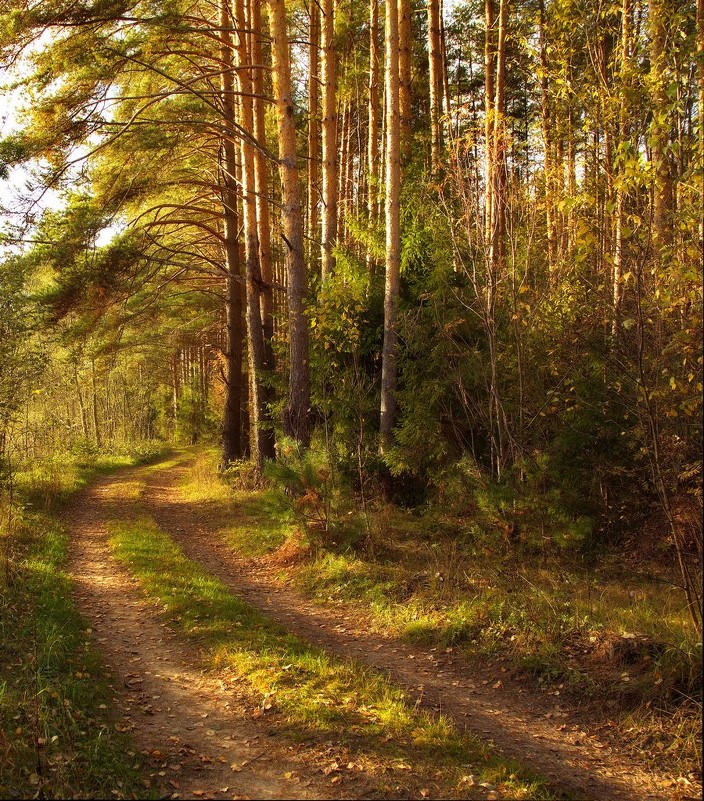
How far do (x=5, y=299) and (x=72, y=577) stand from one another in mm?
4307

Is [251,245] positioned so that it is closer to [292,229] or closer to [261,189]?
[261,189]

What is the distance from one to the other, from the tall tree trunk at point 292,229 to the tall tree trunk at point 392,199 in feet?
5.97

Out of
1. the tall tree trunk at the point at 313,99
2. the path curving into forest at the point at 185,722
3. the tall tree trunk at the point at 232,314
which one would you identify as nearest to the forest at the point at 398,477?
the path curving into forest at the point at 185,722

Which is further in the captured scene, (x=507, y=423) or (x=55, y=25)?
(x=55, y=25)

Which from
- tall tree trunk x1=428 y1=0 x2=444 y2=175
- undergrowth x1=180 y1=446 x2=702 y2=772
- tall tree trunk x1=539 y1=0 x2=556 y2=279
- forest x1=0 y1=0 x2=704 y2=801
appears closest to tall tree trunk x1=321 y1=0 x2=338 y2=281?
forest x1=0 y1=0 x2=704 y2=801

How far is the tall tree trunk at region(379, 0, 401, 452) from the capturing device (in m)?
10.3

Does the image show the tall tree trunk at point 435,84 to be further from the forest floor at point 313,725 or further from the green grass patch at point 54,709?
the green grass patch at point 54,709

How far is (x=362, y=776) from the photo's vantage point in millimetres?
4301

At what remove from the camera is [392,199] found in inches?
406

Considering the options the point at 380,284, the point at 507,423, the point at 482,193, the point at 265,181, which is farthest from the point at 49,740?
the point at 265,181

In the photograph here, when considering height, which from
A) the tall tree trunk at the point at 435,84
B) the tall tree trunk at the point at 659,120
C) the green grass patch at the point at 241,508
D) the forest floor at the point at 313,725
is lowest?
the forest floor at the point at 313,725

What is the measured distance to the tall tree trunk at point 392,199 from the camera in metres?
10.3

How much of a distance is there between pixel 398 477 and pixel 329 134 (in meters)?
6.75

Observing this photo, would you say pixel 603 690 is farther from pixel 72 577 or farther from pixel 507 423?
pixel 72 577
